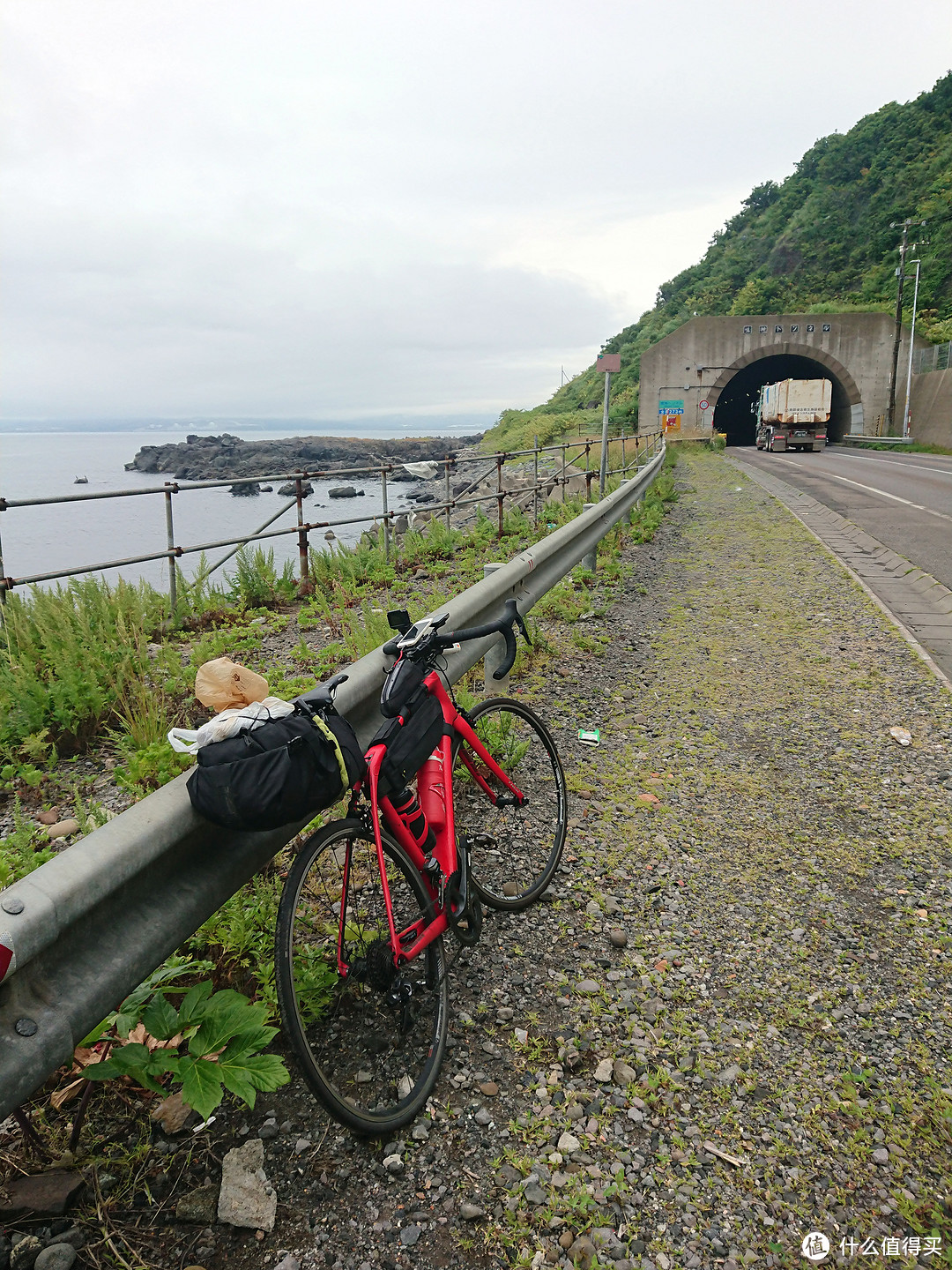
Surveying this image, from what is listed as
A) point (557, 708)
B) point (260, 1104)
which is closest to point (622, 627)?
point (557, 708)

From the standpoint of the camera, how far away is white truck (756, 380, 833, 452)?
130ft

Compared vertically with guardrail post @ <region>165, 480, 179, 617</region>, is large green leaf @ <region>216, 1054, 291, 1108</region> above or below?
below

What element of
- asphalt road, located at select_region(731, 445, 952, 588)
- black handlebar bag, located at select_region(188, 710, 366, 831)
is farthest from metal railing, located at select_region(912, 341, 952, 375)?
black handlebar bag, located at select_region(188, 710, 366, 831)

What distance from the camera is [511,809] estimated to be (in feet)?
12.4

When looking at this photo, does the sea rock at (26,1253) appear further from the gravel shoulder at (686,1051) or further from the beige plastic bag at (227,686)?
the beige plastic bag at (227,686)

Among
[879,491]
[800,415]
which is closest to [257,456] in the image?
[800,415]

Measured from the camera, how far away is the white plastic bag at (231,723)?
2.22 m

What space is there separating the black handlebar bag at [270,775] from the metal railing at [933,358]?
153ft

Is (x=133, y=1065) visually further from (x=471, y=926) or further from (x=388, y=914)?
(x=471, y=926)

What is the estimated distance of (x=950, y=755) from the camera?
Answer: 4.37m

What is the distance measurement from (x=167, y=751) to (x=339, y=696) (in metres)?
1.32

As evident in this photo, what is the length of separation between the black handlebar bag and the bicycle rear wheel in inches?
8.5

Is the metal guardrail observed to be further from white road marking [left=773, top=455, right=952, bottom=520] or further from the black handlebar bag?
white road marking [left=773, top=455, right=952, bottom=520]

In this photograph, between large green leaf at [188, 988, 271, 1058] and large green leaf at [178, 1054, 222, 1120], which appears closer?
large green leaf at [178, 1054, 222, 1120]
